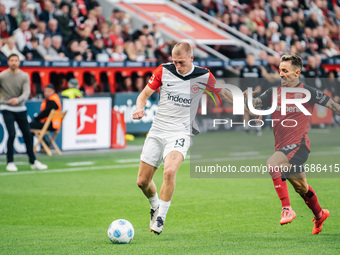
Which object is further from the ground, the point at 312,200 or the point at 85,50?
the point at 312,200

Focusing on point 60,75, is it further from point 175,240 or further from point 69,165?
point 175,240

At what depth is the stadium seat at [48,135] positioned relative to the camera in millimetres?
16906

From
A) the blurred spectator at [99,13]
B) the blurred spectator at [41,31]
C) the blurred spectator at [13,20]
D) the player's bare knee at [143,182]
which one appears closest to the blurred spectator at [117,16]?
the blurred spectator at [99,13]

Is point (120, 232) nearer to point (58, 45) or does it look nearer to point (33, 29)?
point (58, 45)

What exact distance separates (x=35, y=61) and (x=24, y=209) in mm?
9384

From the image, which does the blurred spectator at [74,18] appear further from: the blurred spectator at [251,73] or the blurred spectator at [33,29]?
the blurred spectator at [251,73]

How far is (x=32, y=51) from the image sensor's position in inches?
799

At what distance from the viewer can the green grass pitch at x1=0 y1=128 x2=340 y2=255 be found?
8109 millimetres

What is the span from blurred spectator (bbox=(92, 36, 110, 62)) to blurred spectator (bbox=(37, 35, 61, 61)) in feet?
4.60

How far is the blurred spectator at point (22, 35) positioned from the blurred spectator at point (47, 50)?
48 cm

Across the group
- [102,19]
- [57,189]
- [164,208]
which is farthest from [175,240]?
[102,19]

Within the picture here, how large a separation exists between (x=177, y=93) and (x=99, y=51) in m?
13.6

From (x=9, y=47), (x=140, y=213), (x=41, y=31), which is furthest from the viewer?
(x=41, y=31)

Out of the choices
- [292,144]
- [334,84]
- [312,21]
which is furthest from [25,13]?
[312,21]
